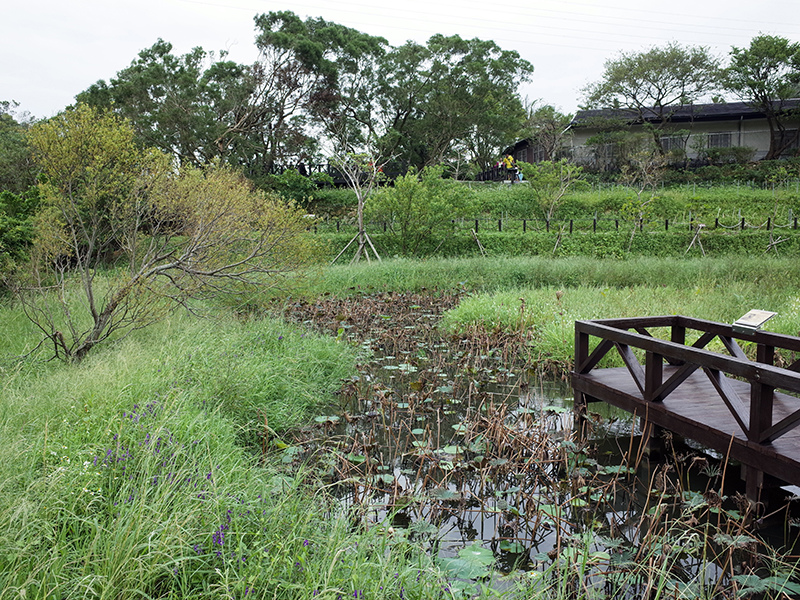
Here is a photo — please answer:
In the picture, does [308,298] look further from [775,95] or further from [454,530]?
[775,95]

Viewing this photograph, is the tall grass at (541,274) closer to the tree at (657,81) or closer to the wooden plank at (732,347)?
the wooden plank at (732,347)

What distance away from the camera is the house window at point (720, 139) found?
106 ft

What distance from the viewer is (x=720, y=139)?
106 ft

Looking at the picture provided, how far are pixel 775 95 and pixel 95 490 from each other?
36937mm

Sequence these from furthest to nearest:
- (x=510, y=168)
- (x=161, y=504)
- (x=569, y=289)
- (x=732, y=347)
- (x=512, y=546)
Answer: (x=510, y=168)
(x=569, y=289)
(x=732, y=347)
(x=512, y=546)
(x=161, y=504)

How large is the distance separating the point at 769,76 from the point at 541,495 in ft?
115

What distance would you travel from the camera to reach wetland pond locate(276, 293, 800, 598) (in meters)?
2.90

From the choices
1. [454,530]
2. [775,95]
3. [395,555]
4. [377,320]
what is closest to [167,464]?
[395,555]

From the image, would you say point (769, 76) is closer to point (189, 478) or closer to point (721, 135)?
point (721, 135)

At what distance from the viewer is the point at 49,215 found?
23.2 ft

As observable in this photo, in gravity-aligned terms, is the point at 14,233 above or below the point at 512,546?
above

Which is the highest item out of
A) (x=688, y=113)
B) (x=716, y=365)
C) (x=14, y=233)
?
(x=688, y=113)

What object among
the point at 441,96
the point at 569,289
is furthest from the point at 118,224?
the point at 441,96

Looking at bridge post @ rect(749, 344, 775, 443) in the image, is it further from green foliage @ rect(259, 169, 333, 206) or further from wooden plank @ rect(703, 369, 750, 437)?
green foliage @ rect(259, 169, 333, 206)
